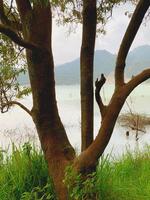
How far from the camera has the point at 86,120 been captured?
206 inches

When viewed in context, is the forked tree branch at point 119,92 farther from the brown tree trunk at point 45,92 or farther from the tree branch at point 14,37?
the tree branch at point 14,37

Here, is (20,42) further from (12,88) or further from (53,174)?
(12,88)

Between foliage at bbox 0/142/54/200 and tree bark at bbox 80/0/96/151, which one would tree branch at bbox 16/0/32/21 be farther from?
foliage at bbox 0/142/54/200

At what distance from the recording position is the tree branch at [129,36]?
16.2 ft

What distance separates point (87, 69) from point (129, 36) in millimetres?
583

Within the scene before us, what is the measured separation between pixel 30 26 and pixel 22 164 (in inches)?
63.6

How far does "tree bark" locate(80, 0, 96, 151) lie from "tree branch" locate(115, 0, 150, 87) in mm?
316

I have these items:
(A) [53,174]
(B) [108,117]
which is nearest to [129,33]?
(B) [108,117]

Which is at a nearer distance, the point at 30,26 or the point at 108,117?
the point at 108,117

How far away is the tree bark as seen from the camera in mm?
5188

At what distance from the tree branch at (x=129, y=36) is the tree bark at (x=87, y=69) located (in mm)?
316

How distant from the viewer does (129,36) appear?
500 centimetres

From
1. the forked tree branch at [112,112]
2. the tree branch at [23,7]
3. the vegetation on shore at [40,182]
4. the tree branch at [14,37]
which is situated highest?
the tree branch at [23,7]

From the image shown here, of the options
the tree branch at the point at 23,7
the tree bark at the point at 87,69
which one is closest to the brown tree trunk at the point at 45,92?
the tree branch at the point at 23,7
